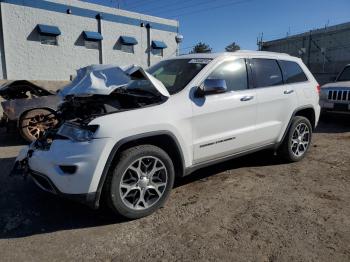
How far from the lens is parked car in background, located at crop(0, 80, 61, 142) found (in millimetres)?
7348

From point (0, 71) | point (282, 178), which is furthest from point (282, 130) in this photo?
point (0, 71)

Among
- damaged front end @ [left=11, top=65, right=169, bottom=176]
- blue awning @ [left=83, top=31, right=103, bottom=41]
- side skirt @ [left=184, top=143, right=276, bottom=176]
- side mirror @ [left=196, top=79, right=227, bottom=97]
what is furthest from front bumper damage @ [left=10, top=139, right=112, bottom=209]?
blue awning @ [left=83, top=31, right=103, bottom=41]

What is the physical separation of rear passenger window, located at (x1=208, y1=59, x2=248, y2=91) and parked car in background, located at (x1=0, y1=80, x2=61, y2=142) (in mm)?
4044

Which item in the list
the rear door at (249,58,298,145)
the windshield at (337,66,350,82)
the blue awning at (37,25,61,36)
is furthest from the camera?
the blue awning at (37,25,61,36)

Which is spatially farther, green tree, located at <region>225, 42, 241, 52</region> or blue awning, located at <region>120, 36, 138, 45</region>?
blue awning, located at <region>120, 36, 138, 45</region>

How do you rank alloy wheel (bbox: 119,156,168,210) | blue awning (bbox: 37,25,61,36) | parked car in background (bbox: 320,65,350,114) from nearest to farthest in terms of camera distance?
alloy wheel (bbox: 119,156,168,210) < parked car in background (bbox: 320,65,350,114) < blue awning (bbox: 37,25,61,36)

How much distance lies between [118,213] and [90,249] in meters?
0.52

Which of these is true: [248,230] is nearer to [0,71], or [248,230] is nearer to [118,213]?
[118,213]

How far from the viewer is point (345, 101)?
8.91 metres

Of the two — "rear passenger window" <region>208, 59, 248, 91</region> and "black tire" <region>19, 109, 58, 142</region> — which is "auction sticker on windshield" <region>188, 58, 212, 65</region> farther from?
"black tire" <region>19, 109, 58, 142</region>

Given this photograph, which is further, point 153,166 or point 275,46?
point 275,46

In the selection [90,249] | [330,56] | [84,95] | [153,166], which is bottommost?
[90,249]

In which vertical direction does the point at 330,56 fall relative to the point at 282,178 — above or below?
above

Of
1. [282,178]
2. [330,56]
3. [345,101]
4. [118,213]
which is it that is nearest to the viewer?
[118,213]
